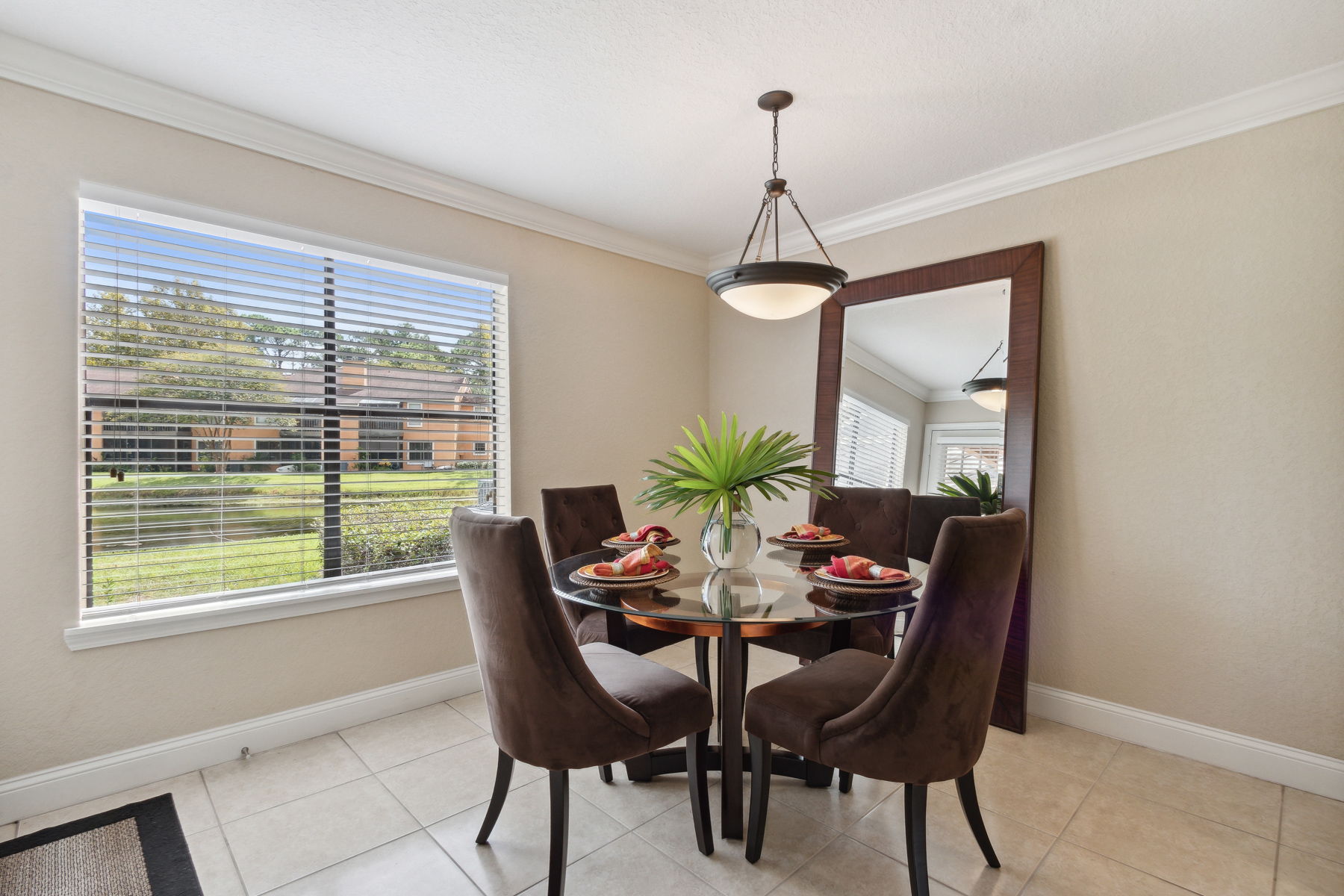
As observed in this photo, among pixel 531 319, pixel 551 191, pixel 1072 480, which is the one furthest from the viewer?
pixel 531 319

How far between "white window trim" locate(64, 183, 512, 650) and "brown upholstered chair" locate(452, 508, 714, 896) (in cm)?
133

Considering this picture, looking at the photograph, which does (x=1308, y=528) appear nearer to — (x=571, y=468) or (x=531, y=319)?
(x=571, y=468)

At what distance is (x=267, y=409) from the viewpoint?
2.61 metres

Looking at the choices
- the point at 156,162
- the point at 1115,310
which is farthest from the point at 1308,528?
the point at 156,162

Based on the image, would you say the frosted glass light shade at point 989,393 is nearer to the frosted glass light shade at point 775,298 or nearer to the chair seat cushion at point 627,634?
the frosted glass light shade at point 775,298

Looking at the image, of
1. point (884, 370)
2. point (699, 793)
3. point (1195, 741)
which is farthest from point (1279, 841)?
point (884, 370)

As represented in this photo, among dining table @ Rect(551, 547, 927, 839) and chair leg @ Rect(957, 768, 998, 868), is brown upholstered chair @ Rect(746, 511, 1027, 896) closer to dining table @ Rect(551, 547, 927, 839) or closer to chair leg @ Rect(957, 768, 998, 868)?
chair leg @ Rect(957, 768, 998, 868)

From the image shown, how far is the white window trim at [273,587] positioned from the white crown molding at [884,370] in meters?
1.97

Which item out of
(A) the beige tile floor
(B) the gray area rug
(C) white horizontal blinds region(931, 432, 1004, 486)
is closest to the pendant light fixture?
(C) white horizontal blinds region(931, 432, 1004, 486)

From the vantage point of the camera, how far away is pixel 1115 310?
273 cm

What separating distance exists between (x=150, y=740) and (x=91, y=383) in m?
1.32

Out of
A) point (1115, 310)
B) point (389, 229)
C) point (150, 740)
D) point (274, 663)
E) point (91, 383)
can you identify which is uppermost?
point (389, 229)

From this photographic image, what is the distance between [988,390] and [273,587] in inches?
133

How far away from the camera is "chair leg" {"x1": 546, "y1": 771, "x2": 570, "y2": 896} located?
161 cm
